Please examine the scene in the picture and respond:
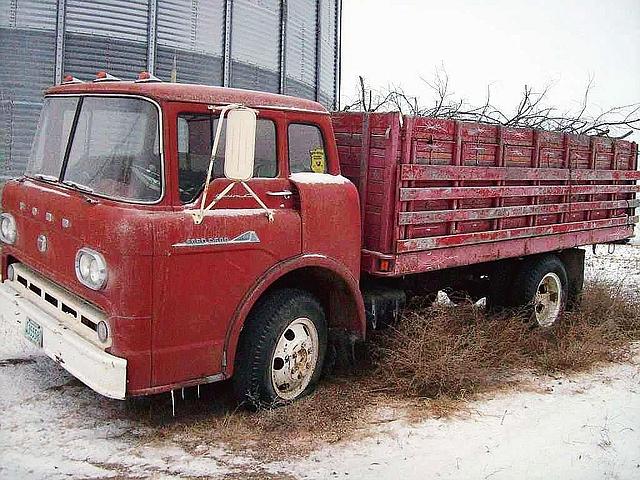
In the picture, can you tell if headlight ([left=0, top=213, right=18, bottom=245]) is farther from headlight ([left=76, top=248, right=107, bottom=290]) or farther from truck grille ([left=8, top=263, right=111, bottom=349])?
headlight ([left=76, top=248, right=107, bottom=290])

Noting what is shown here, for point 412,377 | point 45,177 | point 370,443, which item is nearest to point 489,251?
point 412,377

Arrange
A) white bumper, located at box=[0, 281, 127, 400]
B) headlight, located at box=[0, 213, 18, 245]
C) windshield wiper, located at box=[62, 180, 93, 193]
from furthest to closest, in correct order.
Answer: headlight, located at box=[0, 213, 18, 245] < windshield wiper, located at box=[62, 180, 93, 193] < white bumper, located at box=[0, 281, 127, 400]

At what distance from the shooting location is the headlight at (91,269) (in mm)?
3979

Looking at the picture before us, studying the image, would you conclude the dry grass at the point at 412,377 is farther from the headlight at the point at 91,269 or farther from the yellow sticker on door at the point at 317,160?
the yellow sticker on door at the point at 317,160

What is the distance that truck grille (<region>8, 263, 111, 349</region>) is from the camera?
13.6 ft

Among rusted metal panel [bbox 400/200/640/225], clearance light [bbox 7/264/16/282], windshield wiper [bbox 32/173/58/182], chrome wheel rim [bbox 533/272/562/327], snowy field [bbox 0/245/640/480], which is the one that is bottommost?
snowy field [bbox 0/245/640/480]

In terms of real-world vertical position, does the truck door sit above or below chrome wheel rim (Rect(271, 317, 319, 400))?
above

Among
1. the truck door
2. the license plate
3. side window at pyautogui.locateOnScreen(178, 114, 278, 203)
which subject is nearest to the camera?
the truck door

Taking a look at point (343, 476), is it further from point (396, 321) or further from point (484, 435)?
point (396, 321)

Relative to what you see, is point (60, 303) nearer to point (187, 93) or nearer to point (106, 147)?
point (106, 147)

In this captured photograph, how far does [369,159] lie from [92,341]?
2427mm

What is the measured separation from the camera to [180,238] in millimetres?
4047

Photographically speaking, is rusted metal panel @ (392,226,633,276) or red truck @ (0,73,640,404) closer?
red truck @ (0,73,640,404)

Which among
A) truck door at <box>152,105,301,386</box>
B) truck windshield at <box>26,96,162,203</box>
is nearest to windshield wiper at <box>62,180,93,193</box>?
truck windshield at <box>26,96,162,203</box>
